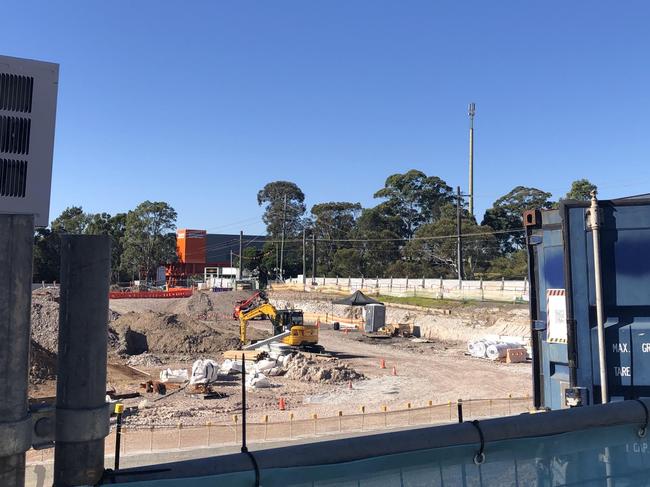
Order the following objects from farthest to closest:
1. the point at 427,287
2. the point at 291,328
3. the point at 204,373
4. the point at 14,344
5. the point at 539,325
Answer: the point at 427,287 → the point at 291,328 → the point at 204,373 → the point at 539,325 → the point at 14,344

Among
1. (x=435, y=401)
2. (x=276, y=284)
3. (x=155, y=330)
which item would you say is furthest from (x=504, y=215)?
(x=435, y=401)

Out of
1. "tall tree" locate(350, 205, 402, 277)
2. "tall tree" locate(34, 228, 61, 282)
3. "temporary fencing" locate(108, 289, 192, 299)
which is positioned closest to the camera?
"temporary fencing" locate(108, 289, 192, 299)

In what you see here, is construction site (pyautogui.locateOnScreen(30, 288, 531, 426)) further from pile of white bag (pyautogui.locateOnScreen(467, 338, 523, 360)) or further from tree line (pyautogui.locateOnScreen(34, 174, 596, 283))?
tree line (pyautogui.locateOnScreen(34, 174, 596, 283))

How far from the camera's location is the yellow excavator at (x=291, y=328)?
32.8 meters

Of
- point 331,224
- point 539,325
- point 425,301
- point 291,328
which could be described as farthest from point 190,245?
point 539,325

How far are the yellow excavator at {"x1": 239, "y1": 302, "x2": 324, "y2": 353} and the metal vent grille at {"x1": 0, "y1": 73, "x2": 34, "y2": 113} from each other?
3023cm

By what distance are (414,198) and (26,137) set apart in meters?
88.2

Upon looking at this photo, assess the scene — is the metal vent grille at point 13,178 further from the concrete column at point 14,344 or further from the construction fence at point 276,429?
the construction fence at point 276,429

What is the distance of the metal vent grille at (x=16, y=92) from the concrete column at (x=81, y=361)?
89cm

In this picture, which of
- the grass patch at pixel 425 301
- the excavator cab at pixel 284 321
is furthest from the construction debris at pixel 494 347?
the grass patch at pixel 425 301

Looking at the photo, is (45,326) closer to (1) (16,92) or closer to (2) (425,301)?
(1) (16,92)

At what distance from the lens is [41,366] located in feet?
78.0

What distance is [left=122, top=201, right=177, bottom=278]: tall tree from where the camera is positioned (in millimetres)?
91688

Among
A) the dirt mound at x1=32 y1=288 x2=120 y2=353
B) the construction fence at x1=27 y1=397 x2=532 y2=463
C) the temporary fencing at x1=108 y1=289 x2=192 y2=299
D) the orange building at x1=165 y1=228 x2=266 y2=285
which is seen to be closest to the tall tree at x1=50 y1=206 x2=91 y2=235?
the orange building at x1=165 y1=228 x2=266 y2=285
